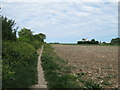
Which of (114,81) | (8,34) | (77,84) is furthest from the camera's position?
(8,34)

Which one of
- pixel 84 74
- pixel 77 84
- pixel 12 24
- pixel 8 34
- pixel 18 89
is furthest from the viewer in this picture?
pixel 12 24

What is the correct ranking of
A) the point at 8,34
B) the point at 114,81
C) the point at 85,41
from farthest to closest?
the point at 85,41 → the point at 8,34 → the point at 114,81

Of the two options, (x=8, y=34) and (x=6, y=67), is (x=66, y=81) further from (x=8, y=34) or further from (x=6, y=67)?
(x=8, y=34)

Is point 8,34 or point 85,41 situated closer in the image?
point 8,34

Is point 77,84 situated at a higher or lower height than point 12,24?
lower

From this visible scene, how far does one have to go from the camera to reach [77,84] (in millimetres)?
6371

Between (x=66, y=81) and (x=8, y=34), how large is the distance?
965 centimetres

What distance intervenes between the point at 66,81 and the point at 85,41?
1591 inches

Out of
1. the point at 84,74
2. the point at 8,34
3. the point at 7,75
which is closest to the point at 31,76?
the point at 7,75

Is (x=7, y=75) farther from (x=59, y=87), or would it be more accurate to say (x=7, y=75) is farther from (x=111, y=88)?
(x=111, y=88)

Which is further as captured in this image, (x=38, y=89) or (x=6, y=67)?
(x=6, y=67)

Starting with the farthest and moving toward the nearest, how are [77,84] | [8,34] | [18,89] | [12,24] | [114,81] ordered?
[12,24] < [8,34] < [114,81] < [77,84] < [18,89]

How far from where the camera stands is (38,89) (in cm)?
607

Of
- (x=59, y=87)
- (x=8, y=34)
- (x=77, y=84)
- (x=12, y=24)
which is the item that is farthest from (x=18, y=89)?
(x=12, y=24)
